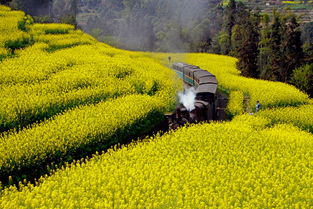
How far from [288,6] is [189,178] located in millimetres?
147679

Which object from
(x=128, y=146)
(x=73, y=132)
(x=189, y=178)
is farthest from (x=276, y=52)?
(x=189, y=178)

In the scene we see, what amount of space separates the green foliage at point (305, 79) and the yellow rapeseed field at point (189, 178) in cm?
1763

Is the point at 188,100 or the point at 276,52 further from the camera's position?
the point at 276,52

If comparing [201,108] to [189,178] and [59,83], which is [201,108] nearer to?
[59,83]

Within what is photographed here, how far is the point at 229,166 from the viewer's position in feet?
40.7

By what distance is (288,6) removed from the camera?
144m

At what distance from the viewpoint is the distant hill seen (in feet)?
444

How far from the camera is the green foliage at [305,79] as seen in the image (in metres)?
31.6

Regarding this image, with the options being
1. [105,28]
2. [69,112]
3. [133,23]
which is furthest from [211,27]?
[69,112]

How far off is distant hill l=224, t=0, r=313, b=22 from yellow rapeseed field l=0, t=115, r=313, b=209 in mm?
128240

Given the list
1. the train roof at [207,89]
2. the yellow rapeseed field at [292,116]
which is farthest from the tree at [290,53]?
the train roof at [207,89]

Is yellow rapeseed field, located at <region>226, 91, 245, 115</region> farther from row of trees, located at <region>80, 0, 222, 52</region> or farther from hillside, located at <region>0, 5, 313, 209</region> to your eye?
row of trees, located at <region>80, 0, 222, 52</region>

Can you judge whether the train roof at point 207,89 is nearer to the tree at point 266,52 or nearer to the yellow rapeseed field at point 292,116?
the yellow rapeseed field at point 292,116

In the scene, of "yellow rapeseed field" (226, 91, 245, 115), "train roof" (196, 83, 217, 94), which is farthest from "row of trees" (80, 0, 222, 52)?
"train roof" (196, 83, 217, 94)
